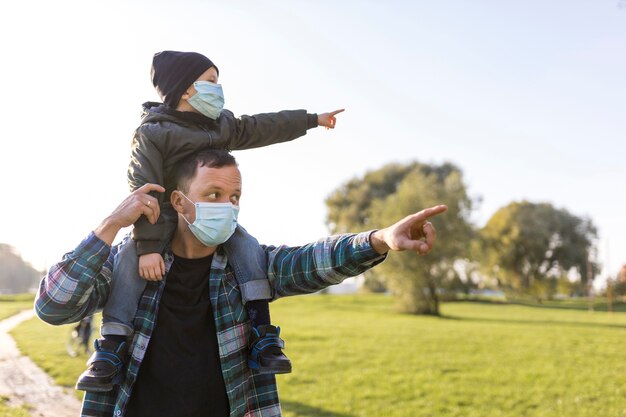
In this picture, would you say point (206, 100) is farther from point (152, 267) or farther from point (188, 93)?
point (152, 267)

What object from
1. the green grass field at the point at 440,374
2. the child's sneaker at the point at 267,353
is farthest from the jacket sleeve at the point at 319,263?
the green grass field at the point at 440,374

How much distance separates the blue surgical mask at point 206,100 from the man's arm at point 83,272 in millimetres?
788

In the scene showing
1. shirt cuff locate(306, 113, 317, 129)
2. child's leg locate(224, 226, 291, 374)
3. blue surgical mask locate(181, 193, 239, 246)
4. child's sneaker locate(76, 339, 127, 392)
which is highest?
shirt cuff locate(306, 113, 317, 129)

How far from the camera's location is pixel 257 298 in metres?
3.06

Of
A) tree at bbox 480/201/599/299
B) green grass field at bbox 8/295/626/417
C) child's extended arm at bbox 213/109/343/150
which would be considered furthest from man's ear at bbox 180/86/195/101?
tree at bbox 480/201/599/299

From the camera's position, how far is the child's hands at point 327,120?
4.09m

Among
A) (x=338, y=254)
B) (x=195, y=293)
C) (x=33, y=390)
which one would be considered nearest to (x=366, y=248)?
(x=338, y=254)

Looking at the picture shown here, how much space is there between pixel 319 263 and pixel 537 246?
66629 millimetres

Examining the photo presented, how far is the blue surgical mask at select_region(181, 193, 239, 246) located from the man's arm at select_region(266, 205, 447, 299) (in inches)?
11.3

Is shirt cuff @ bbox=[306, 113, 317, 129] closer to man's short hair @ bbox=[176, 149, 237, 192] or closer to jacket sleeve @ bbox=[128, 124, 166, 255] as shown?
man's short hair @ bbox=[176, 149, 237, 192]

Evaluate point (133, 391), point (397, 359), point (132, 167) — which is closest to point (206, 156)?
point (132, 167)

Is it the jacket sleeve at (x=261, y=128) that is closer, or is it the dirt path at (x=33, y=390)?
the jacket sleeve at (x=261, y=128)

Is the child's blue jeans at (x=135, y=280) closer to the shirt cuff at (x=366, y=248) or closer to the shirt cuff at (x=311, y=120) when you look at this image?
the shirt cuff at (x=366, y=248)

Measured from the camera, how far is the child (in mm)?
2918
